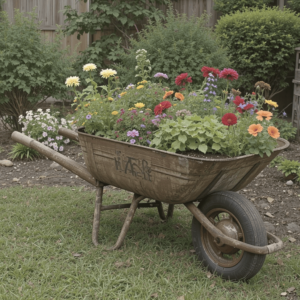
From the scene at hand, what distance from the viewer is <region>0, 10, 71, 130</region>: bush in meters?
5.45

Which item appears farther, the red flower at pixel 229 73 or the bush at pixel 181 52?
the bush at pixel 181 52

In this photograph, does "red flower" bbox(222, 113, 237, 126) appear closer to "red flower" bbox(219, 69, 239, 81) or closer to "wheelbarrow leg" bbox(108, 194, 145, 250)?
"red flower" bbox(219, 69, 239, 81)

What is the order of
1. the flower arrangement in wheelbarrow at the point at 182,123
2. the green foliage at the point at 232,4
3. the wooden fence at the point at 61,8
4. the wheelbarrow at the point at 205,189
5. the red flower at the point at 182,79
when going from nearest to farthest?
the wheelbarrow at the point at 205,189, the flower arrangement in wheelbarrow at the point at 182,123, the red flower at the point at 182,79, the green foliage at the point at 232,4, the wooden fence at the point at 61,8

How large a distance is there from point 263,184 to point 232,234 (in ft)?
6.83

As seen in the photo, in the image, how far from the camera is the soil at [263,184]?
3.47 meters

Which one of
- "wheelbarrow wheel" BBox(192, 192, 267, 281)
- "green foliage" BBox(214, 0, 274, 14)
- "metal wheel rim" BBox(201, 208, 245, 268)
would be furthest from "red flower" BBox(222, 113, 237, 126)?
"green foliage" BBox(214, 0, 274, 14)

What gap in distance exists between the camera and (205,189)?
2451 millimetres

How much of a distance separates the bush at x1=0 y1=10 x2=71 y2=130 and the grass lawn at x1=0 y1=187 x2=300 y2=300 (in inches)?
96.7

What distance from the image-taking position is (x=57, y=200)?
3859mm

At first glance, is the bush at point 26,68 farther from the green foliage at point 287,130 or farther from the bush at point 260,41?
the green foliage at point 287,130

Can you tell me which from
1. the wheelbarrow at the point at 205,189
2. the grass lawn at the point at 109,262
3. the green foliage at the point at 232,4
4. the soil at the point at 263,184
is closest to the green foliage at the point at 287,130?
the soil at the point at 263,184

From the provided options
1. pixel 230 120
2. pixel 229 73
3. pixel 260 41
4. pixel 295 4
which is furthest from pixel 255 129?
pixel 295 4

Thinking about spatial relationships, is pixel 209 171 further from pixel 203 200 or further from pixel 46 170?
pixel 46 170

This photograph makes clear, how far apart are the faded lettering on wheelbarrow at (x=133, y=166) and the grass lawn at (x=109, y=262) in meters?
0.60
